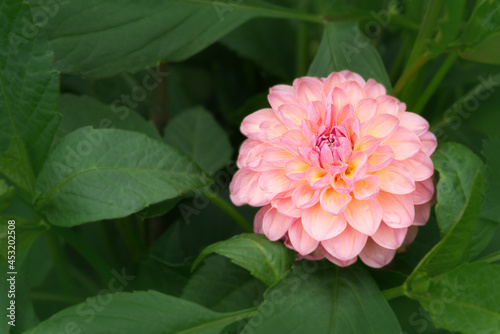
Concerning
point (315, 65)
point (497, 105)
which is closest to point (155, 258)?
point (315, 65)

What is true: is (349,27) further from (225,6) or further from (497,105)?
(497,105)

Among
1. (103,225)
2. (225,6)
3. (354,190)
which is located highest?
(225,6)

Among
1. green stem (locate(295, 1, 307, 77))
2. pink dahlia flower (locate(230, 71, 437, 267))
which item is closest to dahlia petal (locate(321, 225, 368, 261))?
pink dahlia flower (locate(230, 71, 437, 267))

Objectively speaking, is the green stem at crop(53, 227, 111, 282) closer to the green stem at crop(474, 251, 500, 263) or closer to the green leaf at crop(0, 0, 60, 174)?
the green leaf at crop(0, 0, 60, 174)

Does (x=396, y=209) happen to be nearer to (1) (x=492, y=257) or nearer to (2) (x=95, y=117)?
(1) (x=492, y=257)
